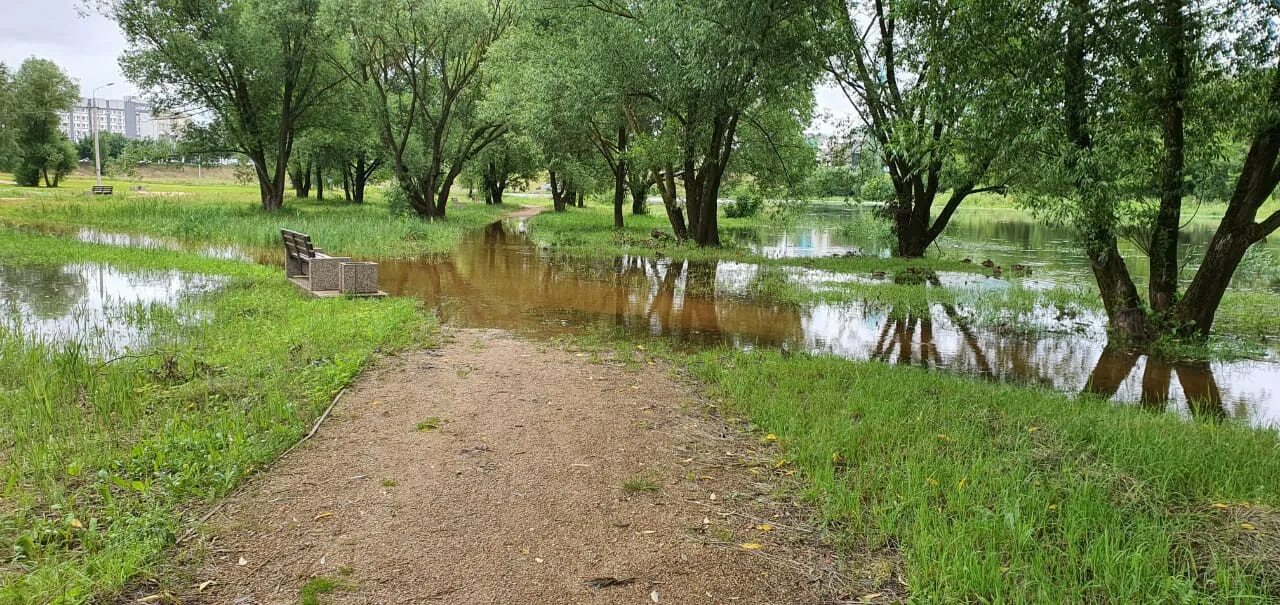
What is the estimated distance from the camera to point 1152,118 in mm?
9289

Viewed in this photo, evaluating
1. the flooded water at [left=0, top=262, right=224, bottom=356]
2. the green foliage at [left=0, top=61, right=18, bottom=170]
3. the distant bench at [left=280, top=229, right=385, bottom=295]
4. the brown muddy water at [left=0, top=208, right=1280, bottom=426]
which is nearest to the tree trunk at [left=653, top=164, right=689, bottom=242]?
the brown muddy water at [left=0, top=208, right=1280, bottom=426]

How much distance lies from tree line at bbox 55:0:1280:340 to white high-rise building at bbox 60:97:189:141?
2184mm

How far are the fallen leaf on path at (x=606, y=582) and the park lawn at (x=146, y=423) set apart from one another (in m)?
2.03

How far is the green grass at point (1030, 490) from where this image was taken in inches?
131

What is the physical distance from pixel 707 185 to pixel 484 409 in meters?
16.4

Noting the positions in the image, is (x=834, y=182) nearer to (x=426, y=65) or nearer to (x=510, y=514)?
(x=426, y=65)

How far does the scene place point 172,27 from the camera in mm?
25891

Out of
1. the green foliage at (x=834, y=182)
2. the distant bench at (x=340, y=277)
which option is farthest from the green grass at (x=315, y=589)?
the green foliage at (x=834, y=182)

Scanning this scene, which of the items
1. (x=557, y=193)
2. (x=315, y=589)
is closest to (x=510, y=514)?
(x=315, y=589)

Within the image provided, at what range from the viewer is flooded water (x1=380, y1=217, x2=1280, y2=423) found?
8.33 meters

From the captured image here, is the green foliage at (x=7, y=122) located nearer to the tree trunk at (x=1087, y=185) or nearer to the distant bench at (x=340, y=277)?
the distant bench at (x=340, y=277)

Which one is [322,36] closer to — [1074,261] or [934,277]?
[934,277]

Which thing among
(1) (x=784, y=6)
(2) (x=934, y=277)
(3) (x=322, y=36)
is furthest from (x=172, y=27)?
(2) (x=934, y=277)

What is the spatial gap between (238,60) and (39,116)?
102ft
